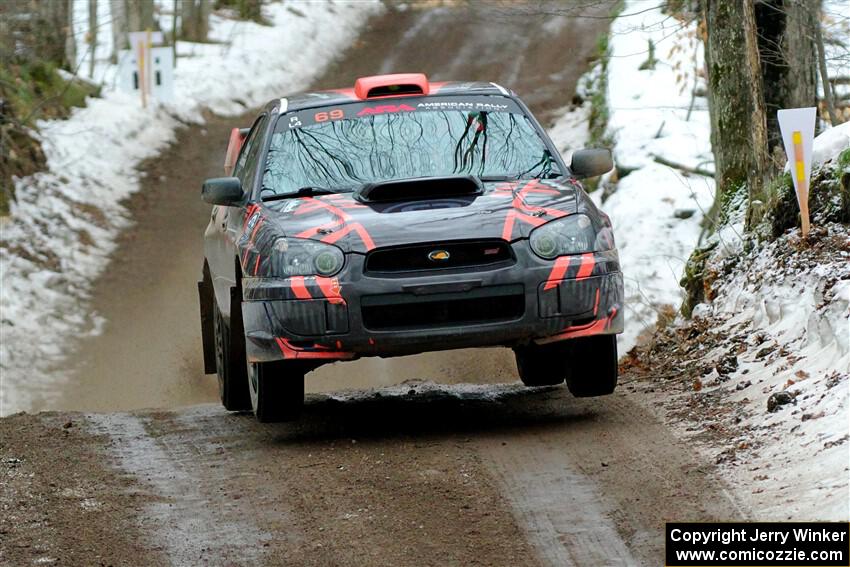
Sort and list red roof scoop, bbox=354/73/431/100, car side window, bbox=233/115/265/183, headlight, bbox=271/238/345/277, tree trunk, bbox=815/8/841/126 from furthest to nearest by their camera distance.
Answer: tree trunk, bbox=815/8/841/126 < car side window, bbox=233/115/265/183 < red roof scoop, bbox=354/73/431/100 < headlight, bbox=271/238/345/277

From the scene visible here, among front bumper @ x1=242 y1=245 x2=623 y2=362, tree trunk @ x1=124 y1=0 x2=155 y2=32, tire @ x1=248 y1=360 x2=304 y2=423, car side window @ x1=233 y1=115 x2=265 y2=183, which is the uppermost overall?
tree trunk @ x1=124 y1=0 x2=155 y2=32

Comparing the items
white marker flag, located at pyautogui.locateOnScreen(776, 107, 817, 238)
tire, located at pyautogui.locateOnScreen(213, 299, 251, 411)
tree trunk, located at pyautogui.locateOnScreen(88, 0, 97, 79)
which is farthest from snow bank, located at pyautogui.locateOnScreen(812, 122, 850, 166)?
tree trunk, located at pyautogui.locateOnScreen(88, 0, 97, 79)

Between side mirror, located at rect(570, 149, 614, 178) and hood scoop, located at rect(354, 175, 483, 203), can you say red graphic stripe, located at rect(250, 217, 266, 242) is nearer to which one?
hood scoop, located at rect(354, 175, 483, 203)

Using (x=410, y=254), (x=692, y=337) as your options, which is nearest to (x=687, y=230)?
(x=692, y=337)

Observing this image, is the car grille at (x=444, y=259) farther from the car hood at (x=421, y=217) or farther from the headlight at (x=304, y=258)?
the headlight at (x=304, y=258)

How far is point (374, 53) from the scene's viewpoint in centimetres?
3216

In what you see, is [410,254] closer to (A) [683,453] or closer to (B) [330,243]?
(B) [330,243]

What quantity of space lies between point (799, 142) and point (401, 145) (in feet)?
8.12

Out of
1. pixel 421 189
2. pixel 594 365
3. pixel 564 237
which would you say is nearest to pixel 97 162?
pixel 421 189

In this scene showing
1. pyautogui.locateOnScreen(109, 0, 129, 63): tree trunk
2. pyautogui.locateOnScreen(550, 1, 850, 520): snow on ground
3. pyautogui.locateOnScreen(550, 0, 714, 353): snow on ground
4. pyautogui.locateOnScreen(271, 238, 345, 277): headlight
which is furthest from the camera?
pyautogui.locateOnScreen(109, 0, 129, 63): tree trunk

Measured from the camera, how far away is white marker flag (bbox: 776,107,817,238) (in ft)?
28.5

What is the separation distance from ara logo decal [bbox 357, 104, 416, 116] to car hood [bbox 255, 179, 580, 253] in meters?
1.00

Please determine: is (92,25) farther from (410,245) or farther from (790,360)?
(790,360)

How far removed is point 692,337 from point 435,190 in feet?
9.99
